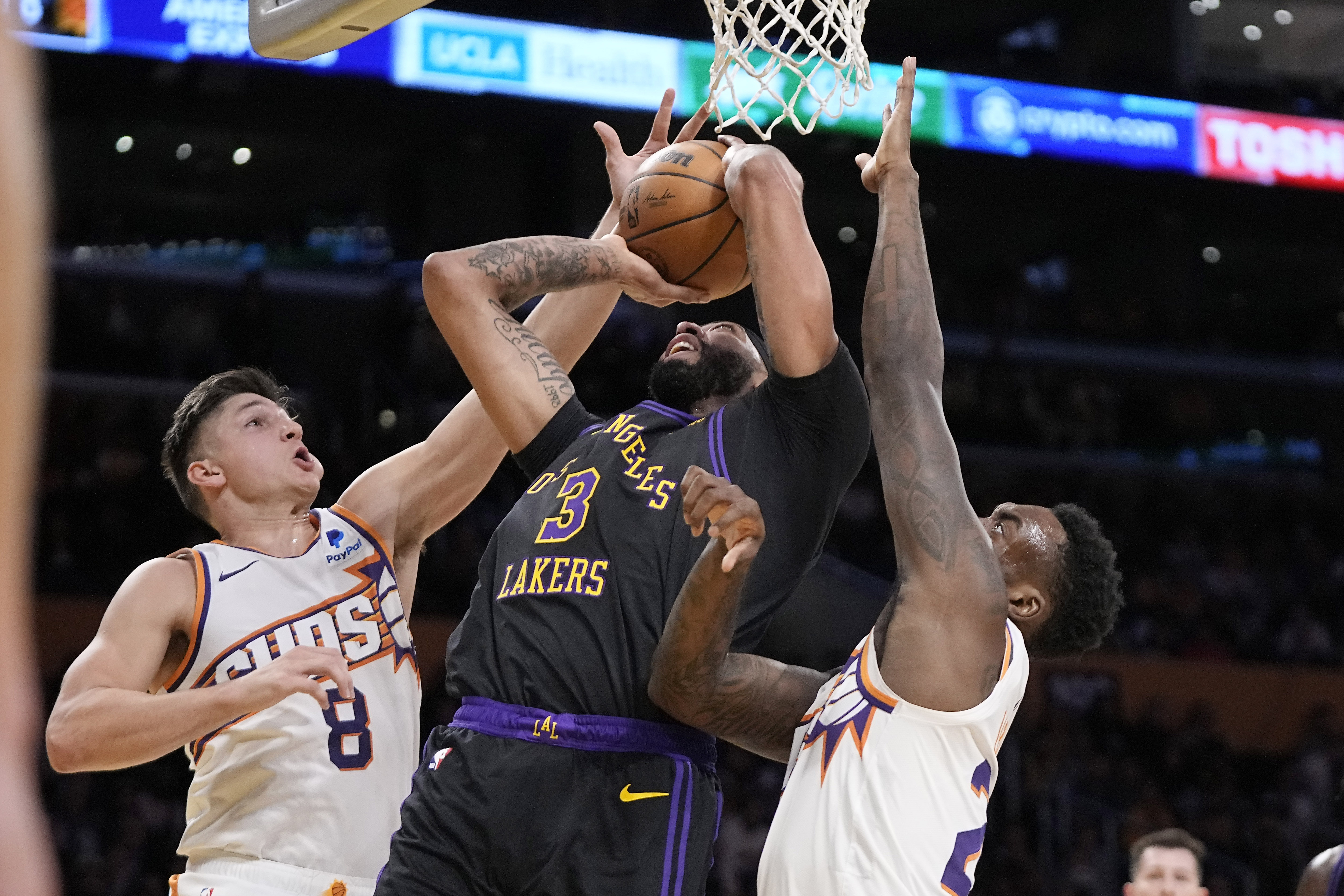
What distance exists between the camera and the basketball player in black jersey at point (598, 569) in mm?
2820

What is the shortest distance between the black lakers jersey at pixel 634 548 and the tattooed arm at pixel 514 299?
19 centimetres

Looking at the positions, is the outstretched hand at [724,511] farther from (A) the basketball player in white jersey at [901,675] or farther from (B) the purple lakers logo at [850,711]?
(B) the purple lakers logo at [850,711]

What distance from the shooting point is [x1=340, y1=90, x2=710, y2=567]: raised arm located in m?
3.75

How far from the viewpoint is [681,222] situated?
10.7 ft

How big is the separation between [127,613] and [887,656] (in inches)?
69.8

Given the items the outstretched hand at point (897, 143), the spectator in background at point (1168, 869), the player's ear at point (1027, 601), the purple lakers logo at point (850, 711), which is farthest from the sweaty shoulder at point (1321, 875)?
the outstretched hand at point (897, 143)

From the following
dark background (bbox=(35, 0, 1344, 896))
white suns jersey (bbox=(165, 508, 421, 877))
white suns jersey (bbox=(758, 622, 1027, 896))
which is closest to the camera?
white suns jersey (bbox=(758, 622, 1027, 896))

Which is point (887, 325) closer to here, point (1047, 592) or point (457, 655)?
point (1047, 592)

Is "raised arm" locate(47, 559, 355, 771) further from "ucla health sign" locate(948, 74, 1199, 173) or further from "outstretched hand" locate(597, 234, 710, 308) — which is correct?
"ucla health sign" locate(948, 74, 1199, 173)

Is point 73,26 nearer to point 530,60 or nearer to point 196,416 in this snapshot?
point 530,60

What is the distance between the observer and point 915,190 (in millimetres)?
3121

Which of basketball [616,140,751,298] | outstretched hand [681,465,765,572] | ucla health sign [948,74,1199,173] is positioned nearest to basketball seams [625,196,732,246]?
basketball [616,140,751,298]

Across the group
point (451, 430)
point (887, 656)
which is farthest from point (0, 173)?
point (451, 430)

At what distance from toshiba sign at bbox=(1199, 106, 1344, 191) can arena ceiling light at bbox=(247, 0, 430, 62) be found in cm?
1231
